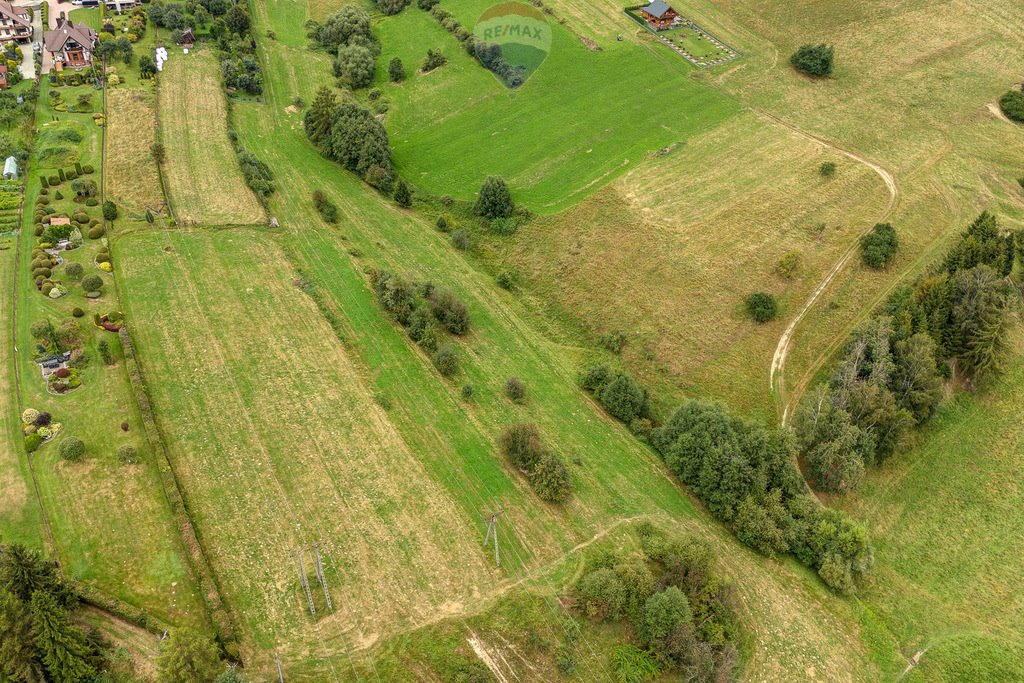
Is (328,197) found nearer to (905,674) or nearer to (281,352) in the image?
(281,352)

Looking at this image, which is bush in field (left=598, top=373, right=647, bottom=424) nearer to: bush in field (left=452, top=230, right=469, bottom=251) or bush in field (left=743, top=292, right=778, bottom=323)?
bush in field (left=743, top=292, right=778, bottom=323)

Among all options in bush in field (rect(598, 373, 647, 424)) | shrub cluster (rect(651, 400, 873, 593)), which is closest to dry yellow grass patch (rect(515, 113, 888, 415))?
bush in field (rect(598, 373, 647, 424))

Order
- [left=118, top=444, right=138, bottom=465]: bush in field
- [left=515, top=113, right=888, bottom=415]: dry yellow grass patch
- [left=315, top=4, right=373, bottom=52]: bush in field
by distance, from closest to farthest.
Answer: [left=118, top=444, right=138, bottom=465]: bush in field < [left=515, top=113, right=888, bottom=415]: dry yellow grass patch < [left=315, top=4, right=373, bottom=52]: bush in field

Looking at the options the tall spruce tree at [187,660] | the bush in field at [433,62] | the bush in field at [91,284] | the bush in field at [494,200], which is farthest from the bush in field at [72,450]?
the bush in field at [433,62]

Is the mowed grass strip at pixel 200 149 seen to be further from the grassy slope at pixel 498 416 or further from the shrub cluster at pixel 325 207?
the shrub cluster at pixel 325 207

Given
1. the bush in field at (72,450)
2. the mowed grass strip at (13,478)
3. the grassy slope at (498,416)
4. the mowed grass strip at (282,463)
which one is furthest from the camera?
the bush in field at (72,450)

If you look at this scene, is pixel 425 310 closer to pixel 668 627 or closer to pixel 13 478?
pixel 13 478

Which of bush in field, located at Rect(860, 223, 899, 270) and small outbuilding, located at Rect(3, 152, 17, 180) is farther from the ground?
small outbuilding, located at Rect(3, 152, 17, 180)
